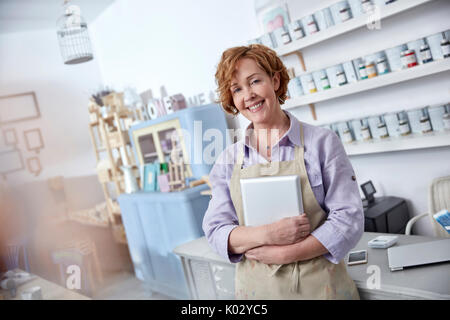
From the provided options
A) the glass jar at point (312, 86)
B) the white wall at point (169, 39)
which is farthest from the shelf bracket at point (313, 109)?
the white wall at point (169, 39)

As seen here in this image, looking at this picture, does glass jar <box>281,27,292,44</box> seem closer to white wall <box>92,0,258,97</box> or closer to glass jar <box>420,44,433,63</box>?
white wall <box>92,0,258,97</box>

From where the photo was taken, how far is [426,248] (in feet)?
3.64

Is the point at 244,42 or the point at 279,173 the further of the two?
the point at 244,42

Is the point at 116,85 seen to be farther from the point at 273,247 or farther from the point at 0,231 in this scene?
the point at 273,247

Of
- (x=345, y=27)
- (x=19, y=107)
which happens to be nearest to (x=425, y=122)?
(x=345, y=27)

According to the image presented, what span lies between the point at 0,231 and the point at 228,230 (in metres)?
1.30

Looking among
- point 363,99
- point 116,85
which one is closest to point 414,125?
point 363,99

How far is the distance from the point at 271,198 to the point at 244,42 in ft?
4.32

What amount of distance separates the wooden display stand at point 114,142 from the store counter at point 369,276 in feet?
5.82

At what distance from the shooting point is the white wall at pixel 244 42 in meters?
1.51

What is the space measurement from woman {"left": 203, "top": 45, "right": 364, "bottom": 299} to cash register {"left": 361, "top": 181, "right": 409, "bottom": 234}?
0.73 metres

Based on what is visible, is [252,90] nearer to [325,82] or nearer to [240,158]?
[240,158]

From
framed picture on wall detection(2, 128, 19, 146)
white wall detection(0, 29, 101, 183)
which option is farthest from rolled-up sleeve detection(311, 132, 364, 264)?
framed picture on wall detection(2, 128, 19, 146)

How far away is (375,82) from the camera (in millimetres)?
1544
